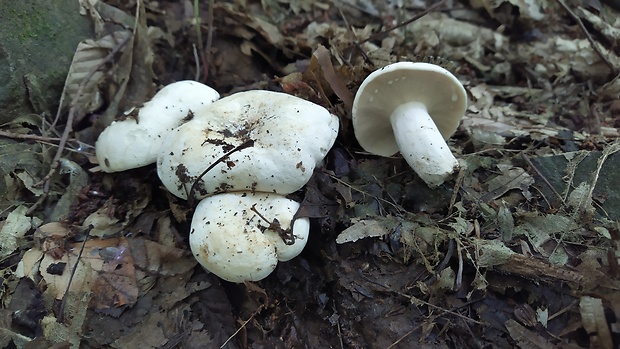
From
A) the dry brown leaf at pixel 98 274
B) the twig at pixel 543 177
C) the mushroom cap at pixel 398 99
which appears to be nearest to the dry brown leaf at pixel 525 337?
the twig at pixel 543 177

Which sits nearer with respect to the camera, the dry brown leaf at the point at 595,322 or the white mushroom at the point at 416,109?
the dry brown leaf at the point at 595,322

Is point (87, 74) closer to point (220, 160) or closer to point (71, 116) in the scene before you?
point (71, 116)

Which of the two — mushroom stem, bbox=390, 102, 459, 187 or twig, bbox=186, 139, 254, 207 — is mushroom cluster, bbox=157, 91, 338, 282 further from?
mushroom stem, bbox=390, 102, 459, 187

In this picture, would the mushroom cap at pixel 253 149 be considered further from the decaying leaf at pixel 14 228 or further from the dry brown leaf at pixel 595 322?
the dry brown leaf at pixel 595 322

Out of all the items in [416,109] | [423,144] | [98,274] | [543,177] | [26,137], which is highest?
[416,109]

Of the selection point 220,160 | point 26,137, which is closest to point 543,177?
point 220,160

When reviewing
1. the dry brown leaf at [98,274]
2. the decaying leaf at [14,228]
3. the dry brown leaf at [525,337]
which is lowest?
the dry brown leaf at [98,274]

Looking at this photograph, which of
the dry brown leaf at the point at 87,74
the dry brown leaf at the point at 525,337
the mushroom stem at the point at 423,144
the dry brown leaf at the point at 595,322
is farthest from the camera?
the dry brown leaf at the point at 87,74

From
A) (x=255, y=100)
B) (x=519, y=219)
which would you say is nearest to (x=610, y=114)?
(x=519, y=219)
